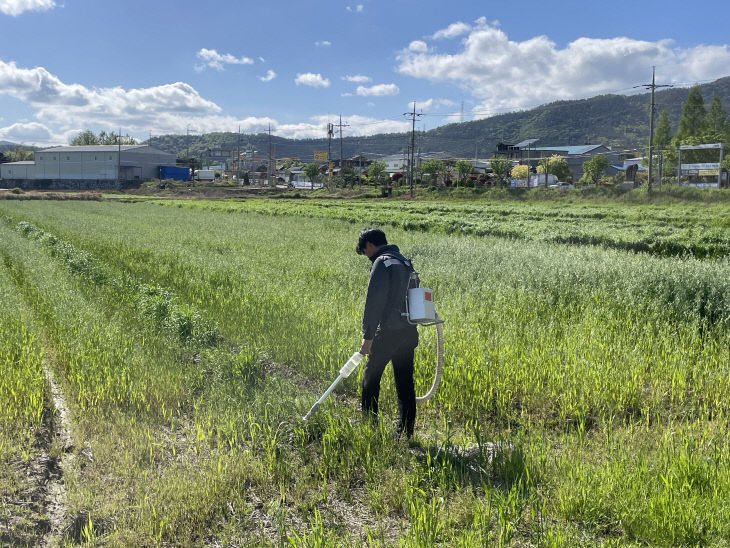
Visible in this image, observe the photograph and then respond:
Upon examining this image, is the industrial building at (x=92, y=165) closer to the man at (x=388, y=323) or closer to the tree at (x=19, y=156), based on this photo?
the tree at (x=19, y=156)

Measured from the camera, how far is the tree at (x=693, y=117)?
77.2 meters

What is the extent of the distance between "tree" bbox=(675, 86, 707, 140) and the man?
88277 mm

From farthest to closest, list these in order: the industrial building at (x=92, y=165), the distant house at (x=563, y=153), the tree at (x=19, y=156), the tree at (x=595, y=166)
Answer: the tree at (x=19, y=156) → the distant house at (x=563, y=153) → the industrial building at (x=92, y=165) → the tree at (x=595, y=166)

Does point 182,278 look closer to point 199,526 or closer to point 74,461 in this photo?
point 74,461

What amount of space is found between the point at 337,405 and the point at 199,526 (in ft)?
6.84

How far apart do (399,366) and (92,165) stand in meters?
103

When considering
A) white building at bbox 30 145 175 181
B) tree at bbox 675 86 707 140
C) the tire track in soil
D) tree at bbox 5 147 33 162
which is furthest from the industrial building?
the tire track in soil

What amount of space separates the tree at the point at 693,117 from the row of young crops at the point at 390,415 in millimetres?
82064

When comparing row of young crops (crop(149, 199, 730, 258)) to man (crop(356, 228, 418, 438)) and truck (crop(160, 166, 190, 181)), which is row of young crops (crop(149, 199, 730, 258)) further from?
truck (crop(160, 166, 190, 181))

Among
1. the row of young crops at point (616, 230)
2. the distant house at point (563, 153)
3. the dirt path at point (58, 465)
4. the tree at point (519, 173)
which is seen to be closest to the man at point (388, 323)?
the dirt path at point (58, 465)

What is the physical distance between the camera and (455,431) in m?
5.08

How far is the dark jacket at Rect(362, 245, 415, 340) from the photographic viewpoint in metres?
4.46

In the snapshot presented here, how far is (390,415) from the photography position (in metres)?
5.36

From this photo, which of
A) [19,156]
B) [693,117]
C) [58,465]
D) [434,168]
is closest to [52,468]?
[58,465]
